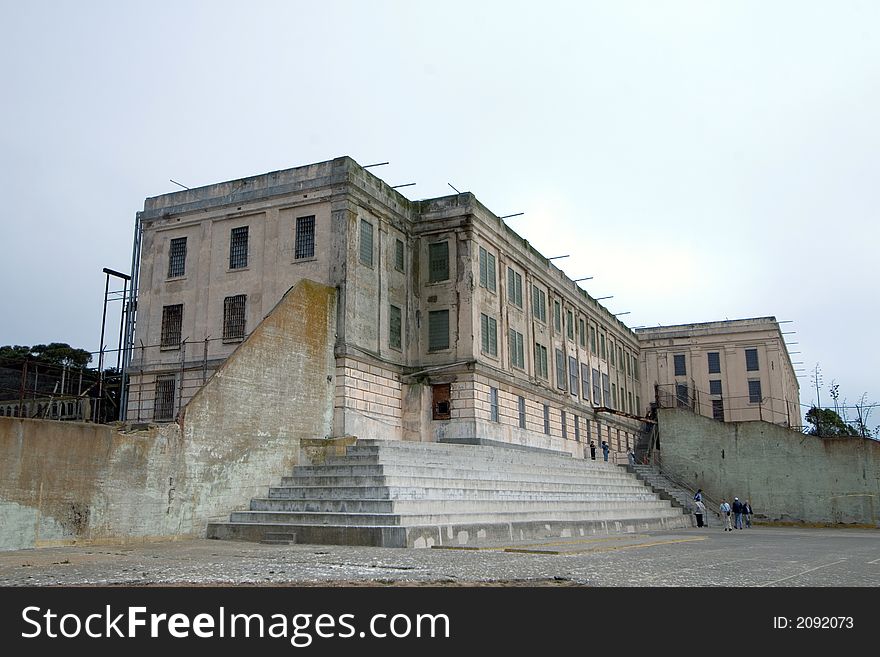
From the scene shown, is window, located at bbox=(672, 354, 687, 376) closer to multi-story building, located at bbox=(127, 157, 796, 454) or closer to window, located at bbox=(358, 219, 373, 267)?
multi-story building, located at bbox=(127, 157, 796, 454)

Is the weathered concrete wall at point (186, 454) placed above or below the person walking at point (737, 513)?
above

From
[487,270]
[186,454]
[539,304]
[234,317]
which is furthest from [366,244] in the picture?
[186,454]

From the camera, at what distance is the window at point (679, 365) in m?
62.7

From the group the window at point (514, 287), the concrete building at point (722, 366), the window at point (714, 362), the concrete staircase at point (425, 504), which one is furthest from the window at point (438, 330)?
the window at point (714, 362)

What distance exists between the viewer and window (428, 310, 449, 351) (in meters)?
34.2

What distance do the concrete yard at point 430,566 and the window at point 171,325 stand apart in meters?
16.2

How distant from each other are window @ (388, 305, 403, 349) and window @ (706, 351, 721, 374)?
120 feet

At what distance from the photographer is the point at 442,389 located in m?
34.0

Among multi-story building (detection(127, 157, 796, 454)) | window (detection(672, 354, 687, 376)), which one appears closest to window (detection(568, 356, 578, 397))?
multi-story building (detection(127, 157, 796, 454))

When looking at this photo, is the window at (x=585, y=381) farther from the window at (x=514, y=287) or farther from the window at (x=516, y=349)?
the window at (x=514, y=287)

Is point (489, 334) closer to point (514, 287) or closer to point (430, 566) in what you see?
point (514, 287)

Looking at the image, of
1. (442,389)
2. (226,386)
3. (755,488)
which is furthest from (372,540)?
(755,488)
